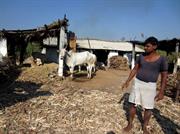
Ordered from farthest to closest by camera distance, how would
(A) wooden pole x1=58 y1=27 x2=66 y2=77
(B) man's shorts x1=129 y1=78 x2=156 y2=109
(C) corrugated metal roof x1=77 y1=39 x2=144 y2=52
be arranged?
(C) corrugated metal roof x1=77 y1=39 x2=144 y2=52
(A) wooden pole x1=58 y1=27 x2=66 y2=77
(B) man's shorts x1=129 y1=78 x2=156 y2=109

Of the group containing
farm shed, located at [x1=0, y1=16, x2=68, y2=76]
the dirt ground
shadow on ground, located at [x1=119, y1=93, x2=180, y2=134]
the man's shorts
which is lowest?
shadow on ground, located at [x1=119, y1=93, x2=180, y2=134]

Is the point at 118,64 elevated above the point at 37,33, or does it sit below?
below

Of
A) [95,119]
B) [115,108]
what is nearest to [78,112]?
[95,119]

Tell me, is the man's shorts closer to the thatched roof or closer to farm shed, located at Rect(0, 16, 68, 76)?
farm shed, located at Rect(0, 16, 68, 76)

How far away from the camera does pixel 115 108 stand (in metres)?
9.29

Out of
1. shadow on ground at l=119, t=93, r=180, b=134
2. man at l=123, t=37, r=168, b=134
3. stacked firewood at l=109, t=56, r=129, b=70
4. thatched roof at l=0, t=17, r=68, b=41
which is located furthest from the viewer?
stacked firewood at l=109, t=56, r=129, b=70

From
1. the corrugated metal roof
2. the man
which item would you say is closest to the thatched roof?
the corrugated metal roof

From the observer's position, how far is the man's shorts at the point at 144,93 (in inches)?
258

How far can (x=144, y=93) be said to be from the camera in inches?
260

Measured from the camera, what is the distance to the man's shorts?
656 cm

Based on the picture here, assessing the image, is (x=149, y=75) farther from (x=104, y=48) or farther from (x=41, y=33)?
(x=104, y=48)

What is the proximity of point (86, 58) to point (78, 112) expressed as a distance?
1151 cm

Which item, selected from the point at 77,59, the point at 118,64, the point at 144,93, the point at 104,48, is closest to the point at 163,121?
the point at 144,93

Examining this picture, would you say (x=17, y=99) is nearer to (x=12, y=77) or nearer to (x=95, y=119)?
(x=95, y=119)
